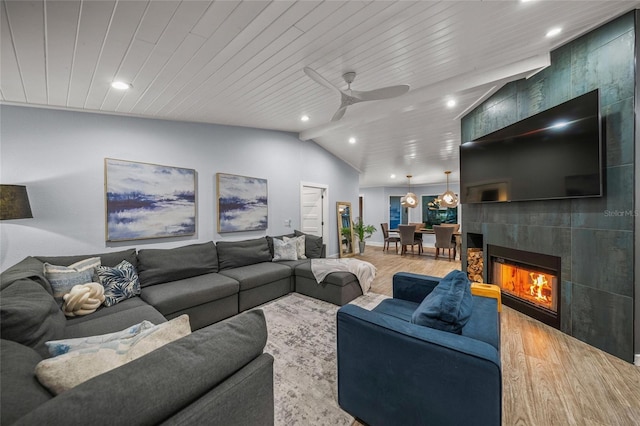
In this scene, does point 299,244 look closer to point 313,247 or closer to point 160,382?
point 313,247

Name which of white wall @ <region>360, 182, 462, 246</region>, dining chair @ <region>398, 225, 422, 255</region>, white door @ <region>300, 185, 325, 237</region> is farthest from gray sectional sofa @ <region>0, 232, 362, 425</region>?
white wall @ <region>360, 182, 462, 246</region>

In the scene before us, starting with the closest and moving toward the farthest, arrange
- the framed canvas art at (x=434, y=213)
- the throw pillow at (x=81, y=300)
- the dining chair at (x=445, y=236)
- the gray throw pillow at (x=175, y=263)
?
the throw pillow at (x=81, y=300) → the gray throw pillow at (x=175, y=263) → the dining chair at (x=445, y=236) → the framed canvas art at (x=434, y=213)

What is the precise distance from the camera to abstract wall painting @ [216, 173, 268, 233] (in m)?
3.94

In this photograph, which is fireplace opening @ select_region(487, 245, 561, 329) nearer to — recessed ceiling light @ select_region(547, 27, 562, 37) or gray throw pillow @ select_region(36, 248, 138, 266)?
recessed ceiling light @ select_region(547, 27, 562, 37)

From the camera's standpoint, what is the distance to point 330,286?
343 cm

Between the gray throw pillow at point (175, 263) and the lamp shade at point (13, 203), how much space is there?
1.02 metres

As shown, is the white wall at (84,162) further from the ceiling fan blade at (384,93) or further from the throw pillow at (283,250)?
the ceiling fan blade at (384,93)

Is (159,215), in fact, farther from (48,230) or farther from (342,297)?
(342,297)

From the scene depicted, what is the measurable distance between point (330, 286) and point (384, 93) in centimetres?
247

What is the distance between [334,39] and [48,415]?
8.33 feet

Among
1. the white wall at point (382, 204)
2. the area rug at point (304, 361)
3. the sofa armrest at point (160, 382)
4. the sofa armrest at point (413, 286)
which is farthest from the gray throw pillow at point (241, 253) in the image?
the white wall at point (382, 204)

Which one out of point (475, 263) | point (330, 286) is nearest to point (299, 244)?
point (330, 286)

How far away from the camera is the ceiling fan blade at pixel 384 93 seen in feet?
7.46

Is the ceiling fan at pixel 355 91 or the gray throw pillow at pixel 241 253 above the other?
the ceiling fan at pixel 355 91
